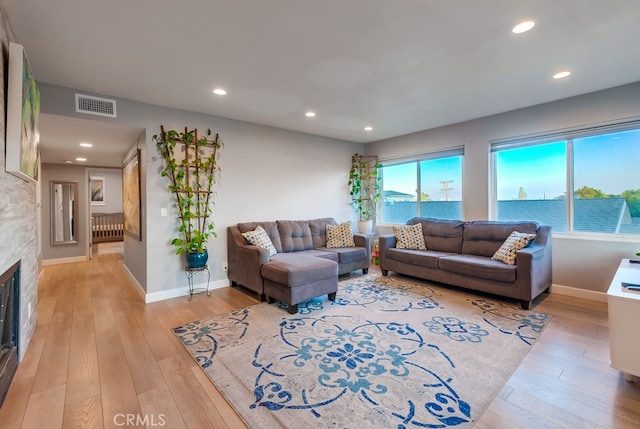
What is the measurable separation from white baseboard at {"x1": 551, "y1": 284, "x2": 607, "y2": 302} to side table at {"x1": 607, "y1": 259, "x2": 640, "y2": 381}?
1.91m

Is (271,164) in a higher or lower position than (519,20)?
lower

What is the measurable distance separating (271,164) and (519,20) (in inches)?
138

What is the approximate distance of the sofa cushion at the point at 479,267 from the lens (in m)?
3.27

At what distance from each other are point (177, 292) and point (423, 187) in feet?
14.5

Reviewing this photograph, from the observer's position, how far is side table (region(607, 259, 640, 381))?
1808 millimetres

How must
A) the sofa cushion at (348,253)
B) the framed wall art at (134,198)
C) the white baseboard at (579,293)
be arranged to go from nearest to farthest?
1. the white baseboard at (579,293)
2. the framed wall art at (134,198)
3. the sofa cushion at (348,253)

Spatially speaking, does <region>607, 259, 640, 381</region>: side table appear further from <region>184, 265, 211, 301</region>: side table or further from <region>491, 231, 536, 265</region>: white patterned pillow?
<region>184, 265, 211, 301</region>: side table

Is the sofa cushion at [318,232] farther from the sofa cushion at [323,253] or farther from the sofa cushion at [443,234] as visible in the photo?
the sofa cushion at [443,234]

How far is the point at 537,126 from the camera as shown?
3840 millimetres

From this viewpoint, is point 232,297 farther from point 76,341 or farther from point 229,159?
point 229,159

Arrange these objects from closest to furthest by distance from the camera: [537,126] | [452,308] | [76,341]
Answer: [76,341]
[452,308]
[537,126]

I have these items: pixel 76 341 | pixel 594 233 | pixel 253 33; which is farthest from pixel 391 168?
pixel 76 341

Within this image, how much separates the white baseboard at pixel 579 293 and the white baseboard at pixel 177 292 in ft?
14.8

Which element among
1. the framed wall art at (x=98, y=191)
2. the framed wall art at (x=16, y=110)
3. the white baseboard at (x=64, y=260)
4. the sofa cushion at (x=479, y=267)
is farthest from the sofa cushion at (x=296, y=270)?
the framed wall art at (x=98, y=191)
